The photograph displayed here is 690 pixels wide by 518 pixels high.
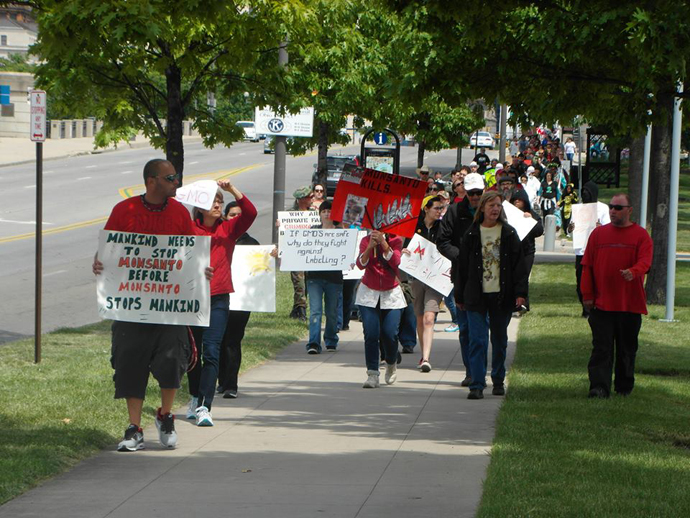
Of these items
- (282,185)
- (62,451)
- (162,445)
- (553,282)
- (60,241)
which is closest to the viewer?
(62,451)

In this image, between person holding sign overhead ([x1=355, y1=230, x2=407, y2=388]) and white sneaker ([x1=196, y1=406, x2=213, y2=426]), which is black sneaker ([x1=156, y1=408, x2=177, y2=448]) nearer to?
white sneaker ([x1=196, y1=406, x2=213, y2=426])

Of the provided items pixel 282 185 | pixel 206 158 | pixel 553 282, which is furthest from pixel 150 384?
pixel 206 158

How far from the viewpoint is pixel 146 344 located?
830 cm

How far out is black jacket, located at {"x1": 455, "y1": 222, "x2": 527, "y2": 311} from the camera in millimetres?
10859

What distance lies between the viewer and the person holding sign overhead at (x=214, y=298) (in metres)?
9.38

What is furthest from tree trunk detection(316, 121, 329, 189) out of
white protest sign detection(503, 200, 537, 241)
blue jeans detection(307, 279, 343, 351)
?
white protest sign detection(503, 200, 537, 241)

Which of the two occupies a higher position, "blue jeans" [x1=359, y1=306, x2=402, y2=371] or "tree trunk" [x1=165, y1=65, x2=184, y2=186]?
"tree trunk" [x1=165, y1=65, x2=184, y2=186]

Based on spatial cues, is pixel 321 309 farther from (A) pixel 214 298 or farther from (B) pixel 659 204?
(B) pixel 659 204

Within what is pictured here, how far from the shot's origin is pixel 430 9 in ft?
33.8

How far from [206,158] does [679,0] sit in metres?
54.8

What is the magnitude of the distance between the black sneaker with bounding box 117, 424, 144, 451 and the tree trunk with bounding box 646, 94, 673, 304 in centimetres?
1206

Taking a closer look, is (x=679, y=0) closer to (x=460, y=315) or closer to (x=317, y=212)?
(x=460, y=315)

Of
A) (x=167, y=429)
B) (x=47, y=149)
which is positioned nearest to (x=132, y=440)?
(x=167, y=429)

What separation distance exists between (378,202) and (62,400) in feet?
11.1
